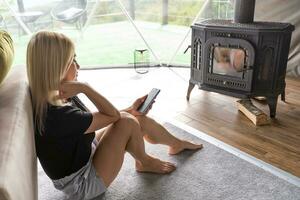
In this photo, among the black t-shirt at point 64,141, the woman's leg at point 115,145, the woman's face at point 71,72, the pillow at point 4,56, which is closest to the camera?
the pillow at point 4,56

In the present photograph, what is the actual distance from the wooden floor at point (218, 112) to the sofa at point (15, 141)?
4.72 ft

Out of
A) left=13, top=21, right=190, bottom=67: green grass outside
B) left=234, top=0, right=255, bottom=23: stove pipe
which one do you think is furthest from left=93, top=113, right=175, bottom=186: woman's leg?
left=13, top=21, right=190, bottom=67: green grass outside

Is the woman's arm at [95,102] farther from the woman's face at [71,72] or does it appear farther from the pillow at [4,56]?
the pillow at [4,56]

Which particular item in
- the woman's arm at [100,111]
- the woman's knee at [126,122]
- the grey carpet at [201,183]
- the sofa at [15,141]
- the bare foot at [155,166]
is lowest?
the grey carpet at [201,183]

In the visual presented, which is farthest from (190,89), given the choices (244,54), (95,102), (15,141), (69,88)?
(15,141)

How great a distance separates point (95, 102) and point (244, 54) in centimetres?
143

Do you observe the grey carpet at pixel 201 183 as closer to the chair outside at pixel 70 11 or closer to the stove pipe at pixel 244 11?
the stove pipe at pixel 244 11

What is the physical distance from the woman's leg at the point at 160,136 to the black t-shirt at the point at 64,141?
0.40 m

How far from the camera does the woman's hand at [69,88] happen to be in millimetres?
1363

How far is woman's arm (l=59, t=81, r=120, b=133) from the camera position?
1378 millimetres

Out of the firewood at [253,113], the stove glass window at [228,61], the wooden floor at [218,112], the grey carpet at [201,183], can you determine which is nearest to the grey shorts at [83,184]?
the grey carpet at [201,183]

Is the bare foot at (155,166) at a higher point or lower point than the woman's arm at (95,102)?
lower

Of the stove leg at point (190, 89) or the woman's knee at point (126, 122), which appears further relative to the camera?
the stove leg at point (190, 89)

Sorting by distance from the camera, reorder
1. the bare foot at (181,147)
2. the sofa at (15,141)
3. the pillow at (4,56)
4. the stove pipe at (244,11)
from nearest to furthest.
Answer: the sofa at (15,141)
the pillow at (4,56)
the bare foot at (181,147)
the stove pipe at (244,11)
